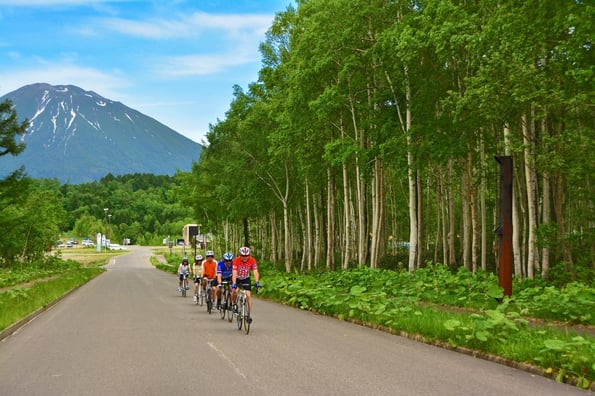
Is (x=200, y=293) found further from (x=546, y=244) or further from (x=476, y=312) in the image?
(x=546, y=244)

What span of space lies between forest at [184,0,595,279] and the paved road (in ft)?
31.4

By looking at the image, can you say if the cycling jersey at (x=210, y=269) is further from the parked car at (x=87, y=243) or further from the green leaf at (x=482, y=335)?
the parked car at (x=87, y=243)

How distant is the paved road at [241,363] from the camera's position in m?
8.18

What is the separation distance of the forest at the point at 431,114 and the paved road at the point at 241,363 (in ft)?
31.4

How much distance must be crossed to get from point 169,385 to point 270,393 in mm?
1430

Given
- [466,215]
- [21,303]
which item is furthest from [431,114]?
[21,303]

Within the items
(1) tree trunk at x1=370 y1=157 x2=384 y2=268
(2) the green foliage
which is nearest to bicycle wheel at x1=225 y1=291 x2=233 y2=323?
(2) the green foliage

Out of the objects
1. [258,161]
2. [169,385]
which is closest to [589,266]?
[169,385]

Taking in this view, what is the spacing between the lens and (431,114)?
29750 mm

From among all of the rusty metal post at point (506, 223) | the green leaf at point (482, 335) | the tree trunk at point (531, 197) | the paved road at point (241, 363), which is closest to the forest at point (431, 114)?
the tree trunk at point (531, 197)

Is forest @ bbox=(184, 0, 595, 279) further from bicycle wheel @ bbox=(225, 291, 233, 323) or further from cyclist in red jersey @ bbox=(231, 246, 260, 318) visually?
cyclist in red jersey @ bbox=(231, 246, 260, 318)

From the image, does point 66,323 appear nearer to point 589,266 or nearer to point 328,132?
point 589,266

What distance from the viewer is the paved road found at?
818 centimetres

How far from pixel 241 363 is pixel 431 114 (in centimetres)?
2173
